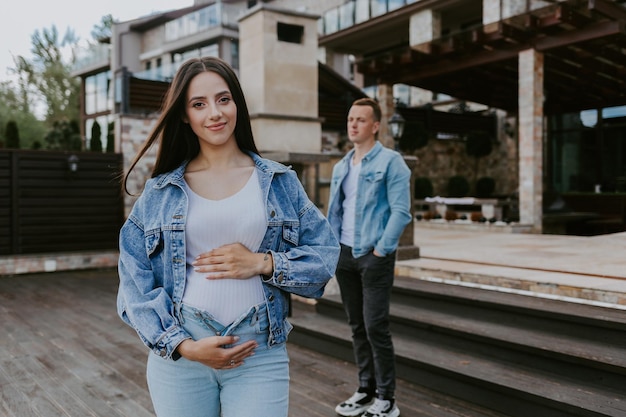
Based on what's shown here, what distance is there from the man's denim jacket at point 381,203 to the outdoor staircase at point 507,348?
123cm

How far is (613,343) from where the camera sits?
13.1 ft

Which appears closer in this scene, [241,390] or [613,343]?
[241,390]

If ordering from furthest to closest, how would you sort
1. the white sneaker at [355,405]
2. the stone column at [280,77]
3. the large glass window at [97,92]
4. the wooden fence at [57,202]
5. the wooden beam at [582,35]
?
1. the large glass window at [97,92]
2. the wooden beam at [582,35]
3. the wooden fence at [57,202]
4. the stone column at [280,77]
5. the white sneaker at [355,405]

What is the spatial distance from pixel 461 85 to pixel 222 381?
15499 mm

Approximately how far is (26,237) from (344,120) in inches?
330

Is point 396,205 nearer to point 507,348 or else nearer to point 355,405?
point 355,405

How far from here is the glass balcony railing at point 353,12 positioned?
21094 mm

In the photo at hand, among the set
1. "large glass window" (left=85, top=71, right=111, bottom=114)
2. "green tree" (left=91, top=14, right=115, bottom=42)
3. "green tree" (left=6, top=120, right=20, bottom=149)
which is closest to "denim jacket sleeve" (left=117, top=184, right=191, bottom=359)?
"green tree" (left=6, top=120, right=20, bottom=149)

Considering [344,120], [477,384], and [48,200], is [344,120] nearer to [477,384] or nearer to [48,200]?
[48,200]

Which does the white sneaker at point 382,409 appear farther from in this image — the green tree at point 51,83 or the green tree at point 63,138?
the green tree at point 51,83

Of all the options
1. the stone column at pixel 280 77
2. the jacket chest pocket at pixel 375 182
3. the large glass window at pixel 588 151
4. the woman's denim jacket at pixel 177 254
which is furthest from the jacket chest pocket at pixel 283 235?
the large glass window at pixel 588 151

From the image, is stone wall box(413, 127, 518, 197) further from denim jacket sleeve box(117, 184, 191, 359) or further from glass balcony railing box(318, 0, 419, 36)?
denim jacket sleeve box(117, 184, 191, 359)

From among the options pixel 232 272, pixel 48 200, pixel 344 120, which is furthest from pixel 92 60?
pixel 232 272

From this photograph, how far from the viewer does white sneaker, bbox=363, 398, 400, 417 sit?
3.62m
